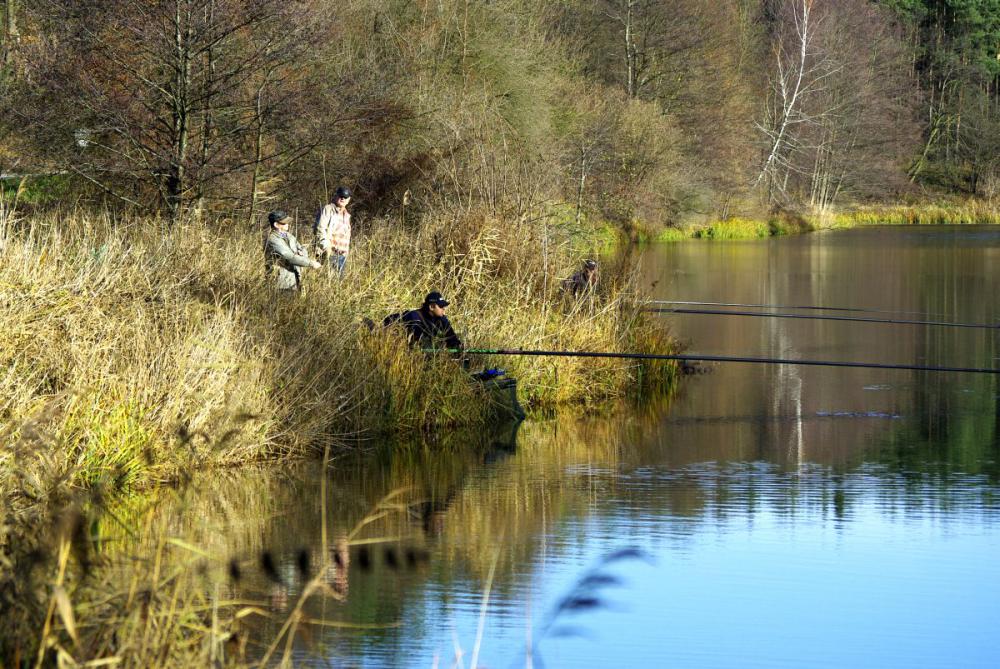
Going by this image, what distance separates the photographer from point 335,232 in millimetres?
14047

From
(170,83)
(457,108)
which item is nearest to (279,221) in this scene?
(170,83)

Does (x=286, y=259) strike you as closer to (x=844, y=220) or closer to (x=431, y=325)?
(x=431, y=325)

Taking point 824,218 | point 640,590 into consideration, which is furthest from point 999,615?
point 824,218

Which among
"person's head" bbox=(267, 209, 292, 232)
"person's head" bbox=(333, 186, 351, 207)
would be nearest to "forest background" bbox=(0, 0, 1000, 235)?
"person's head" bbox=(333, 186, 351, 207)

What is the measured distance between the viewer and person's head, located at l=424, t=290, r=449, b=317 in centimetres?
1204

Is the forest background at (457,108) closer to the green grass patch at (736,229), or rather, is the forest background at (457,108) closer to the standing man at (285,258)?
the green grass patch at (736,229)

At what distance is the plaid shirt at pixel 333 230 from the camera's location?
13.9 m

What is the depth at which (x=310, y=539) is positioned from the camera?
8469mm

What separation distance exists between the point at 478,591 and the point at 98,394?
3085 mm

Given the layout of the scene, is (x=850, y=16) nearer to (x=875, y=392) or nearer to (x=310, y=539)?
(x=875, y=392)

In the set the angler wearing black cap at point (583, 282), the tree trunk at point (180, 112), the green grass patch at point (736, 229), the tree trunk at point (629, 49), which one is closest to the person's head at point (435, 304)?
the angler wearing black cap at point (583, 282)

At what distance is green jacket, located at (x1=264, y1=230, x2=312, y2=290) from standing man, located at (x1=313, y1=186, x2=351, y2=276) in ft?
2.86

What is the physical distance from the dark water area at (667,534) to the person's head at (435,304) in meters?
1.05

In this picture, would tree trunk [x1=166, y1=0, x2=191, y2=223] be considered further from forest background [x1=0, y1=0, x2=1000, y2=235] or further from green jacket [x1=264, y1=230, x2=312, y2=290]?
green jacket [x1=264, y1=230, x2=312, y2=290]
